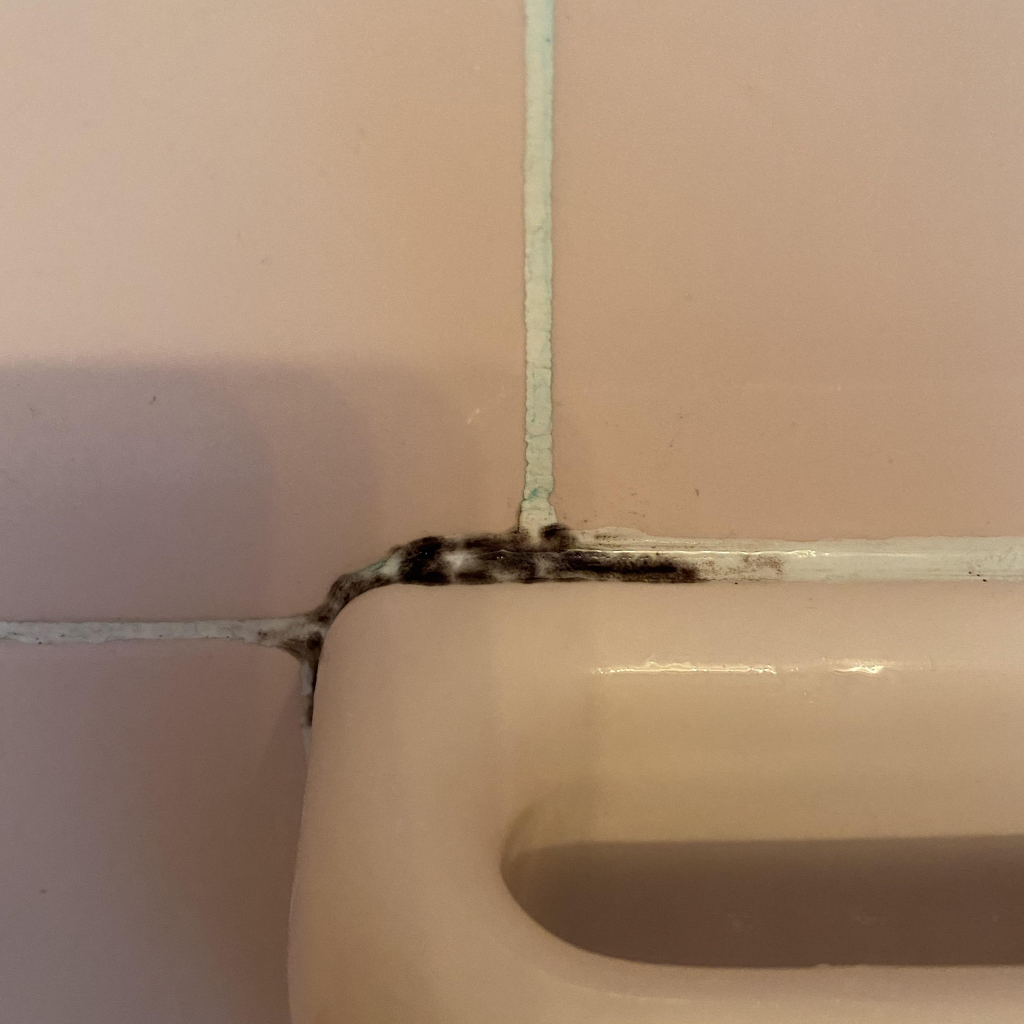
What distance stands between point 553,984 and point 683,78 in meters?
0.19

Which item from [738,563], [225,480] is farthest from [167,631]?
[738,563]

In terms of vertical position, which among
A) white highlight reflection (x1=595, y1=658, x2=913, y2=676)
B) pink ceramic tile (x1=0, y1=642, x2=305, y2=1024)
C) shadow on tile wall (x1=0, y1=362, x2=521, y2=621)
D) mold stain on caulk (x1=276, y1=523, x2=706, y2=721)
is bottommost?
pink ceramic tile (x1=0, y1=642, x2=305, y2=1024)

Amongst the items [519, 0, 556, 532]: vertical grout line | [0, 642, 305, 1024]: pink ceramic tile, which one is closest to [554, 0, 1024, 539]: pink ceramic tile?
[519, 0, 556, 532]: vertical grout line

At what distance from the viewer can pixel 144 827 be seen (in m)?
0.26

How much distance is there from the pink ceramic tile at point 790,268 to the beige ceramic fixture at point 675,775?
0.10 ft

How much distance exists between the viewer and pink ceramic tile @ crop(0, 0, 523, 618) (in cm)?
17

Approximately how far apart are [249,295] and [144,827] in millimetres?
168

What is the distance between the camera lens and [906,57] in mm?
175

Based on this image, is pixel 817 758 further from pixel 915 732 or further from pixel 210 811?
pixel 210 811

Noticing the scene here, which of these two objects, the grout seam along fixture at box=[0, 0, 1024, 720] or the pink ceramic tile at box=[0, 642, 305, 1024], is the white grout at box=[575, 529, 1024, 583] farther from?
the pink ceramic tile at box=[0, 642, 305, 1024]

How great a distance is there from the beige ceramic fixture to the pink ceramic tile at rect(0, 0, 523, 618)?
38 millimetres

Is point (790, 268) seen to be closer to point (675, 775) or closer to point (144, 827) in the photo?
point (675, 775)

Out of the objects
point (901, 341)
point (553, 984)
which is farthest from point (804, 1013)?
point (901, 341)

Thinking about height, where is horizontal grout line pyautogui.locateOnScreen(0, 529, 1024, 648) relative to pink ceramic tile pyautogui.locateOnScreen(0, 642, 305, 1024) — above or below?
above
